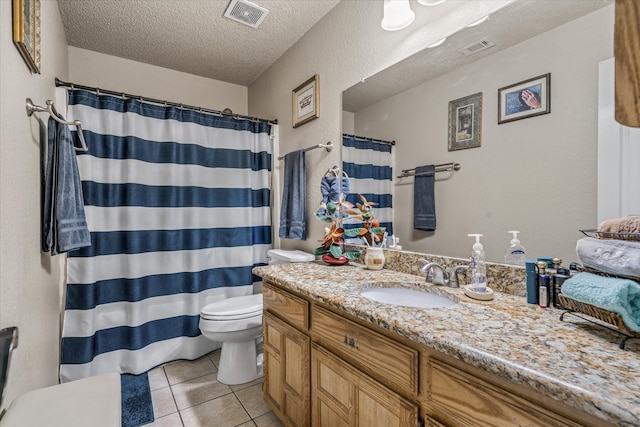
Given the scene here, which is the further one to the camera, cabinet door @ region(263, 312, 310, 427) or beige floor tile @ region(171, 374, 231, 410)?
beige floor tile @ region(171, 374, 231, 410)

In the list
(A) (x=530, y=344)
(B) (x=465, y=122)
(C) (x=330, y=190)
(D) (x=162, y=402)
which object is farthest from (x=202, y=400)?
(B) (x=465, y=122)

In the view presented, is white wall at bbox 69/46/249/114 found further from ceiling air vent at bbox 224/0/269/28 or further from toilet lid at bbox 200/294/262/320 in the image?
toilet lid at bbox 200/294/262/320

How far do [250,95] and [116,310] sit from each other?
2.28m

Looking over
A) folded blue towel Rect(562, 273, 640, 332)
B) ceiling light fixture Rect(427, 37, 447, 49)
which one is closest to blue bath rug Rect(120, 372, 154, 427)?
folded blue towel Rect(562, 273, 640, 332)

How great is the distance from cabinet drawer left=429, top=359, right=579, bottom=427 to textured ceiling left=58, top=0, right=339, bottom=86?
2113mm

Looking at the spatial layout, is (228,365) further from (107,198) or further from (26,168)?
(26,168)

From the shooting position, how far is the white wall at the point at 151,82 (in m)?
2.45

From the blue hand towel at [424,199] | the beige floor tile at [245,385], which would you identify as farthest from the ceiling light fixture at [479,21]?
the beige floor tile at [245,385]

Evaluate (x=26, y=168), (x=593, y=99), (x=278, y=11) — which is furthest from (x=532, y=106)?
(x=26, y=168)

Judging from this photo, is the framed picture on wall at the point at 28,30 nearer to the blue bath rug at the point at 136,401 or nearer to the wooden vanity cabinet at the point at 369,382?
the wooden vanity cabinet at the point at 369,382

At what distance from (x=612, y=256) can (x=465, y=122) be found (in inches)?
29.2

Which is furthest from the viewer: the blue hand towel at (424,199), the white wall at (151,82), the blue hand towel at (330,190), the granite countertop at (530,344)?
the white wall at (151,82)

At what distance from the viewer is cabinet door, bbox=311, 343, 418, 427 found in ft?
2.82

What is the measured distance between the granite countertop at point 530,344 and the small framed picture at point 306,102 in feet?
4.58
